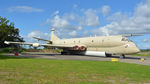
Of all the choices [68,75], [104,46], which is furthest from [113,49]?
[68,75]

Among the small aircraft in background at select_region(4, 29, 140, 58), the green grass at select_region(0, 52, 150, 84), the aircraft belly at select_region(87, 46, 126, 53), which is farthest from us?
the aircraft belly at select_region(87, 46, 126, 53)

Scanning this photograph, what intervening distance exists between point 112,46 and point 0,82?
25.0 metres

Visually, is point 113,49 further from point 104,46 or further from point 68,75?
point 68,75

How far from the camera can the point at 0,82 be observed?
255 inches

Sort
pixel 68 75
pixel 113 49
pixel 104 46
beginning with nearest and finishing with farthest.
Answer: pixel 68 75 → pixel 113 49 → pixel 104 46

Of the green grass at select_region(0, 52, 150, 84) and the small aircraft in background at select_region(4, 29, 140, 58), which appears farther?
the small aircraft in background at select_region(4, 29, 140, 58)

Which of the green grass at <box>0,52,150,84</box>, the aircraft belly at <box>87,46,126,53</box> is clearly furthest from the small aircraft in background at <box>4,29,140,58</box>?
the green grass at <box>0,52,150,84</box>

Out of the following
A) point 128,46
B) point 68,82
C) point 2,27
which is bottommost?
point 68,82

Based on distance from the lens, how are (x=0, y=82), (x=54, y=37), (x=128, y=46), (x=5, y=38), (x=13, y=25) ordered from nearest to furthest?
(x=0, y=82) → (x=128, y=46) → (x=54, y=37) → (x=5, y=38) → (x=13, y=25)

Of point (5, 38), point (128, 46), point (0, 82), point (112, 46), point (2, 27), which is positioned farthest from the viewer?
point (5, 38)

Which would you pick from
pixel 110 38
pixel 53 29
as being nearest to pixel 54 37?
pixel 53 29

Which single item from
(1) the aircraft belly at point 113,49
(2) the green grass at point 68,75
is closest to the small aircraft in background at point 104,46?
(1) the aircraft belly at point 113,49

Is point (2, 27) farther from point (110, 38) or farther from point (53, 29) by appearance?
point (110, 38)

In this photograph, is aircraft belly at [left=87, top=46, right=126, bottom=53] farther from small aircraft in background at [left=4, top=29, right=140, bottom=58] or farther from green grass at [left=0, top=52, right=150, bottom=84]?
green grass at [left=0, top=52, right=150, bottom=84]
